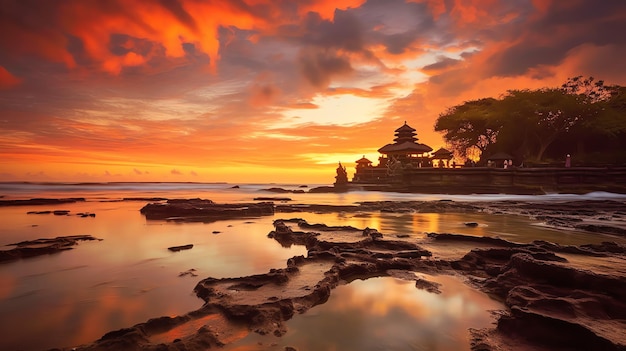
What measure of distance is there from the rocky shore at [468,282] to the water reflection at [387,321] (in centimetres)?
13

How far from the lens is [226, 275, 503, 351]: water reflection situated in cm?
271

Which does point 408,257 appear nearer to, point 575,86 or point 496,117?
point 496,117

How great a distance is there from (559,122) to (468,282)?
120 feet

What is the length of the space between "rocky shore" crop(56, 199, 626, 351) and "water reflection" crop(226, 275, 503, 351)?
134mm

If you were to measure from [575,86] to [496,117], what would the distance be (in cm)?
897

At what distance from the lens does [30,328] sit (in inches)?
121

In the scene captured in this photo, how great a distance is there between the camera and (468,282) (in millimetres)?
4273

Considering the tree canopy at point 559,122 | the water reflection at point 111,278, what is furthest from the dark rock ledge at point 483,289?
the tree canopy at point 559,122

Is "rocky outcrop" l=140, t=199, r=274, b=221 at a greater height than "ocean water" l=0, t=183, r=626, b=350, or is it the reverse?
"rocky outcrop" l=140, t=199, r=274, b=221

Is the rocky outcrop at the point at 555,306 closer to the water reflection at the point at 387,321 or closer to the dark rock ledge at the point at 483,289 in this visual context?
the dark rock ledge at the point at 483,289

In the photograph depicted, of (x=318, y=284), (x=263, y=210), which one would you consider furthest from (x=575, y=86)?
(x=318, y=284)

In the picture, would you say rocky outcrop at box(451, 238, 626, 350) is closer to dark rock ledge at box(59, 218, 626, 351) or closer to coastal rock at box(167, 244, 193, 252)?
dark rock ledge at box(59, 218, 626, 351)

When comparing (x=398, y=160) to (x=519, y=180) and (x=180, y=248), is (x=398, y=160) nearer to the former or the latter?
(x=519, y=180)

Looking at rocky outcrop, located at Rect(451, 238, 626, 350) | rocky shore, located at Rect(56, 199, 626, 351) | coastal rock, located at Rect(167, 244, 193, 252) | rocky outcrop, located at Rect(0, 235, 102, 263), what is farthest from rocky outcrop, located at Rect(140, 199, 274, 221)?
rocky outcrop, located at Rect(451, 238, 626, 350)
